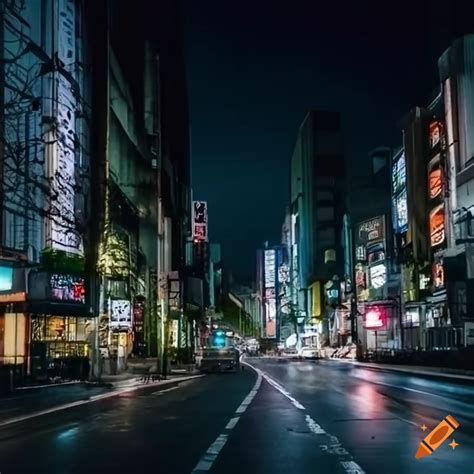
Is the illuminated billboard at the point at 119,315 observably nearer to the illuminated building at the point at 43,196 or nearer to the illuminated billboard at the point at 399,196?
the illuminated building at the point at 43,196

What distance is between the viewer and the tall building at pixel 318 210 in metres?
153

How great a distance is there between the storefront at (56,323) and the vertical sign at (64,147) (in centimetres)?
260

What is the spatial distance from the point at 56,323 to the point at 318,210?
121944mm

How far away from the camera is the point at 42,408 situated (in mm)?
22141

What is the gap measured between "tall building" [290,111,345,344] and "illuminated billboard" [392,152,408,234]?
214ft

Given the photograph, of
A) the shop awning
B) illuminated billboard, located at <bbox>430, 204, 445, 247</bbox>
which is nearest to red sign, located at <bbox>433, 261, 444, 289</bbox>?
illuminated billboard, located at <bbox>430, 204, 445, 247</bbox>

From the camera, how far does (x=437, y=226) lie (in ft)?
219

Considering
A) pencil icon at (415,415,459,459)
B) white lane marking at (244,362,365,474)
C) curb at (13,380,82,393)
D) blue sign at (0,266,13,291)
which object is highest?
blue sign at (0,266,13,291)

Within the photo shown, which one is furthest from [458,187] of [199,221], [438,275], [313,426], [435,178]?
[199,221]

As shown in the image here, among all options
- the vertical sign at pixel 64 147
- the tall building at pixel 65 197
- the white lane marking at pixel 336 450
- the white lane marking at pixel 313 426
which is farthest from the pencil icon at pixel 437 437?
the vertical sign at pixel 64 147

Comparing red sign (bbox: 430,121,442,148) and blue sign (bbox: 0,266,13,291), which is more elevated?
red sign (bbox: 430,121,442,148)

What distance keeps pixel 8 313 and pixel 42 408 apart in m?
14.3

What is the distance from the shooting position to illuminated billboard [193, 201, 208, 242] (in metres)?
122

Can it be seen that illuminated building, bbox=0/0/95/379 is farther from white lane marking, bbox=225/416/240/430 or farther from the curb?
white lane marking, bbox=225/416/240/430
